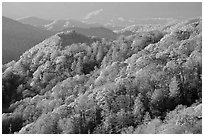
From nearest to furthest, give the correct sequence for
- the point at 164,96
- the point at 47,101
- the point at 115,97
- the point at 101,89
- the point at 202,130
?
the point at 202,130 < the point at 164,96 < the point at 115,97 < the point at 101,89 < the point at 47,101

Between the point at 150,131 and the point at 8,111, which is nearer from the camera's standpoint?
the point at 150,131

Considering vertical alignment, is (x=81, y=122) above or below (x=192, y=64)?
below

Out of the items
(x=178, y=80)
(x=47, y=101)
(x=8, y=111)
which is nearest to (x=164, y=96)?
(x=178, y=80)

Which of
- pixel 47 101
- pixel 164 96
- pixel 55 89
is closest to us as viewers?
pixel 164 96

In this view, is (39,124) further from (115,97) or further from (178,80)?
(178,80)

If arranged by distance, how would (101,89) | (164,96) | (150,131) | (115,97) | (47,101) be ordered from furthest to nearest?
(47,101) → (101,89) → (115,97) → (164,96) → (150,131)

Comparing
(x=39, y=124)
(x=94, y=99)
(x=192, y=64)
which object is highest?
(x=192, y=64)

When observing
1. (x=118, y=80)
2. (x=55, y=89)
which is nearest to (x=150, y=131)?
(x=118, y=80)

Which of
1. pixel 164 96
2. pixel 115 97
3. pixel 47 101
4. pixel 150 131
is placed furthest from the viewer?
pixel 47 101

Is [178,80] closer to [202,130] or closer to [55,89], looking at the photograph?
[202,130]
